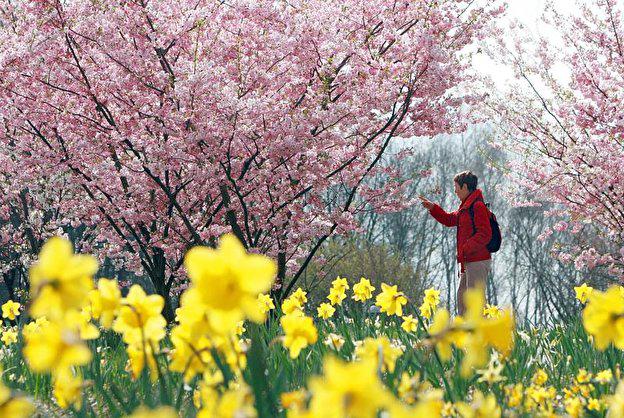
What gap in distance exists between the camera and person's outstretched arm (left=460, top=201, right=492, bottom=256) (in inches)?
279

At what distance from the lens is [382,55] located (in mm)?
9562

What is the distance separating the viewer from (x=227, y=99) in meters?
8.39

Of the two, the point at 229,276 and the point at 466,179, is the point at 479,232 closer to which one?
the point at 466,179

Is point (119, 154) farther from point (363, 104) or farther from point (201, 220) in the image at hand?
point (363, 104)

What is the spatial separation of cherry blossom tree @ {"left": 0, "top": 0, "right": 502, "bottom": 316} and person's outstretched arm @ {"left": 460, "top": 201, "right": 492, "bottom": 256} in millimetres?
2521

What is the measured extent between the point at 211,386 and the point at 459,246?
18.7 feet

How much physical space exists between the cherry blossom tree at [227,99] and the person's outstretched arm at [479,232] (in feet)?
8.27

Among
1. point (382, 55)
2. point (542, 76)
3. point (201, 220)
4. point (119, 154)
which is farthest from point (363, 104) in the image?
point (542, 76)

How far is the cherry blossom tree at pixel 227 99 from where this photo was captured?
8906 millimetres

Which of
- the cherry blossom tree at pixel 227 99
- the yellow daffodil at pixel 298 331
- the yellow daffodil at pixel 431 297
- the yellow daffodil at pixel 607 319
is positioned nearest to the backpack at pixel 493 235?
the cherry blossom tree at pixel 227 99

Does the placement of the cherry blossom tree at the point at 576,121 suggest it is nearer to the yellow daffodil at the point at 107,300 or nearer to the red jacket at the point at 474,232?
the red jacket at the point at 474,232

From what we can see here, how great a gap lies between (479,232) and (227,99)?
10.2 ft

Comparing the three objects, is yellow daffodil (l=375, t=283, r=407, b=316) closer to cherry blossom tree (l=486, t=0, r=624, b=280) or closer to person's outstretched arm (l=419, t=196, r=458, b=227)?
person's outstretched arm (l=419, t=196, r=458, b=227)

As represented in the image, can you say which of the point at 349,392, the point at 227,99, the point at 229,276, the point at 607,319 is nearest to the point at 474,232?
the point at 227,99
